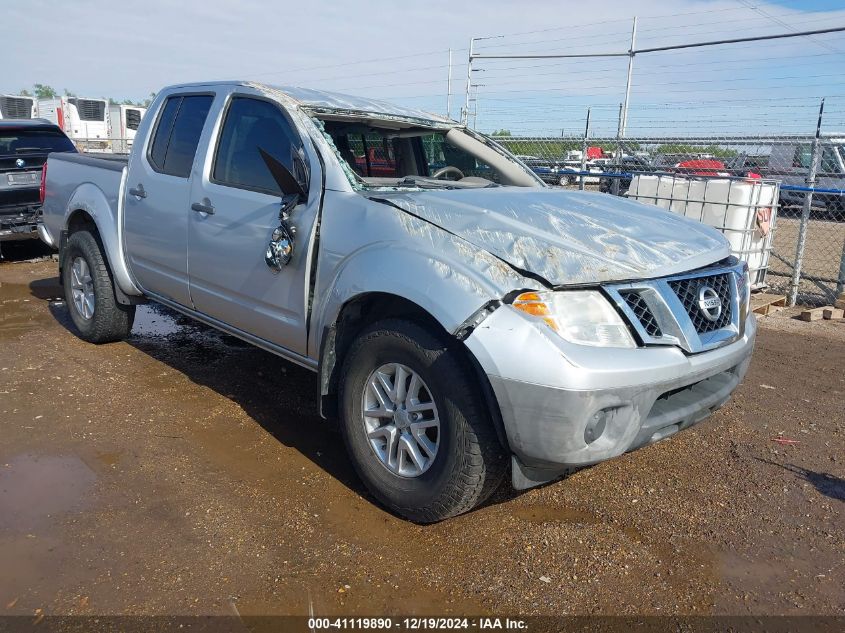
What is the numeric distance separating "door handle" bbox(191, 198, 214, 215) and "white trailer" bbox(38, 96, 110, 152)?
23.5m

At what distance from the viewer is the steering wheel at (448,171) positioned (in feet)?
14.5

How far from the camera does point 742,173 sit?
1244cm

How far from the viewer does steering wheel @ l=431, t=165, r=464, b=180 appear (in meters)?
4.42

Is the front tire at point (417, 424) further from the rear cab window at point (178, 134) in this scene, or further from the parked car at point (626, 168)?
the parked car at point (626, 168)

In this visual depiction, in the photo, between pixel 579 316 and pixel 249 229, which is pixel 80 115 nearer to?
pixel 249 229

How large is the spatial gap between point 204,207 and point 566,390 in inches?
98.1

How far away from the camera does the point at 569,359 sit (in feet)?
8.29

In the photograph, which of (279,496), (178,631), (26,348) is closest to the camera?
(178,631)

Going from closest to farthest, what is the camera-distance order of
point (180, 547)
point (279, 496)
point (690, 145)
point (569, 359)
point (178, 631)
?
point (178, 631)
point (569, 359)
point (180, 547)
point (279, 496)
point (690, 145)

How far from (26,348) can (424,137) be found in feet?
11.6

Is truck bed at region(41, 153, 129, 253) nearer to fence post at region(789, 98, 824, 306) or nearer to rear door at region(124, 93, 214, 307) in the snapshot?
rear door at region(124, 93, 214, 307)

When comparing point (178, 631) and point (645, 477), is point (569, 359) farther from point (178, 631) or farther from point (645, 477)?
point (178, 631)

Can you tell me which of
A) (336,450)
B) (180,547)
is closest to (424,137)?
(336,450)

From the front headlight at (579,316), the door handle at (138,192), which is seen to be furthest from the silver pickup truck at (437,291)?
the door handle at (138,192)
